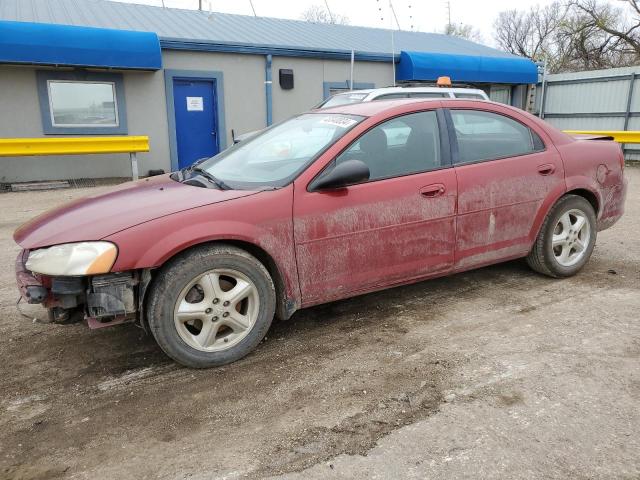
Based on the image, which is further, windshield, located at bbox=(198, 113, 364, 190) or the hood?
windshield, located at bbox=(198, 113, 364, 190)

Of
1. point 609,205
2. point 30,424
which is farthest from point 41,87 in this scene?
point 609,205

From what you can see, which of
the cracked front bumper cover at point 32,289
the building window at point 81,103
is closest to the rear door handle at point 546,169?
the cracked front bumper cover at point 32,289

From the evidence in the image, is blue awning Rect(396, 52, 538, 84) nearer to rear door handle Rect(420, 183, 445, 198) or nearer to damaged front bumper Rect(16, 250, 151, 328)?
rear door handle Rect(420, 183, 445, 198)

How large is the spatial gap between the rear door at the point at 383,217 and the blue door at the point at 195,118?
9502mm

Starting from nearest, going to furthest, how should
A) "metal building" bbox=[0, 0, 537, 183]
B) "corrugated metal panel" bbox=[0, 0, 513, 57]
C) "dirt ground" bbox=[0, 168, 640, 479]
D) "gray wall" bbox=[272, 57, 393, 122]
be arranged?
"dirt ground" bbox=[0, 168, 640, 479]
"metal building" bbox=[0, 0, 537, 183]
"corrugated metal panel" bbox=[0, 0, 513, 57]
"gray wall" bbox=[272, 57, 393, 122]

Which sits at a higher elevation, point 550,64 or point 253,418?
point 550,64

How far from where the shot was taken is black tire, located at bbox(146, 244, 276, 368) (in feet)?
9.49

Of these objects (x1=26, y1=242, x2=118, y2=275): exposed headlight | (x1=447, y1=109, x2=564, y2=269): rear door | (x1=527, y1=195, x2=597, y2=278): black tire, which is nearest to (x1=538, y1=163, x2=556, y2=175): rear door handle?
(x1=447, y1=109, x2=564, y2=269): rear door

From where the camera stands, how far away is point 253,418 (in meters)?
2.58

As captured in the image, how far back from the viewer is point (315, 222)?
→ 3.24 metres

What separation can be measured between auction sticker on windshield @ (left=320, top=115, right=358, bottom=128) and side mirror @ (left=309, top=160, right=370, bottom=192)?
1.45 ft

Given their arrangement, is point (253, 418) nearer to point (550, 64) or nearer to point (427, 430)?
point (427, 430)

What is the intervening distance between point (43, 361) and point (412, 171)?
277 centimetres

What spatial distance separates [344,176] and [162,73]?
32.3ft
